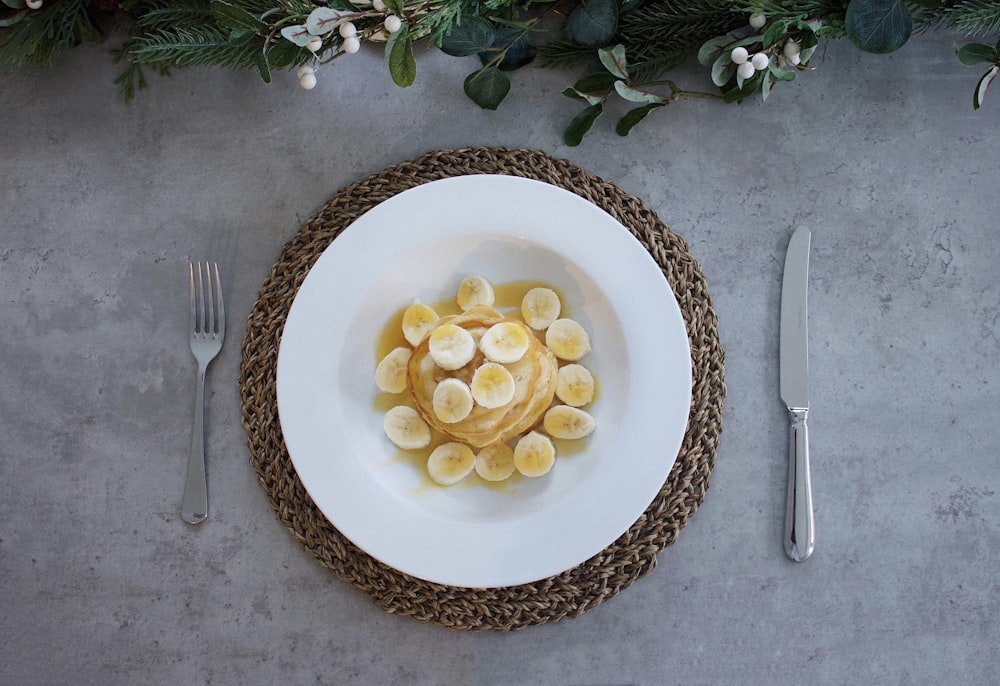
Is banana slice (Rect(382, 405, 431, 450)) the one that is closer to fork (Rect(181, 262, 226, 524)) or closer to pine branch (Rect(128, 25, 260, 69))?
fork (Rect(181, 262, 226, 524))

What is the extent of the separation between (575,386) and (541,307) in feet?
0.64

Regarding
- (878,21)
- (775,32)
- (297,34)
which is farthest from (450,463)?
(878,21)

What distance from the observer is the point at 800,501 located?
1.80 meters

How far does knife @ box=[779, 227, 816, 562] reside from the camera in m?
1.80

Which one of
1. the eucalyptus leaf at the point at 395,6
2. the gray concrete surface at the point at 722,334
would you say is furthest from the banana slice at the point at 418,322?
the eucalyptus leaf at the point at 395,6

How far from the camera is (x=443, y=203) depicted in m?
1.70

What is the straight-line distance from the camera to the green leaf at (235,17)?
1494 millimetres

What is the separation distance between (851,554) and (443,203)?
1.26 meters

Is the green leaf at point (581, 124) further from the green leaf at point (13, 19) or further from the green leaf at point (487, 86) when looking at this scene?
the green leaf at point (13, 19)

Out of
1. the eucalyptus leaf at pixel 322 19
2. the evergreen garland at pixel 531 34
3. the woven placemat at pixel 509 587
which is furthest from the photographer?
the woven placemat at pixel 509 587

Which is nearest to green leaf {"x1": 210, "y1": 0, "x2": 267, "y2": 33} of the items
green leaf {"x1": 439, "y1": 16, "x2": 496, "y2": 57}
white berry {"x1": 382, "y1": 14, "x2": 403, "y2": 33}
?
white berry {"x1": 382, "y1": 14, "x2": 403, "y2": 33}

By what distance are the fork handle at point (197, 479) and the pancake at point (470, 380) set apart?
20.4 inches

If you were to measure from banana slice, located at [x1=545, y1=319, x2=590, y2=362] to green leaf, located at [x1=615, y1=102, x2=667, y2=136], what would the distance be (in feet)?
1.58

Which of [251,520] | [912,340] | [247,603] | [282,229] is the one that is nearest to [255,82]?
[282,229]
